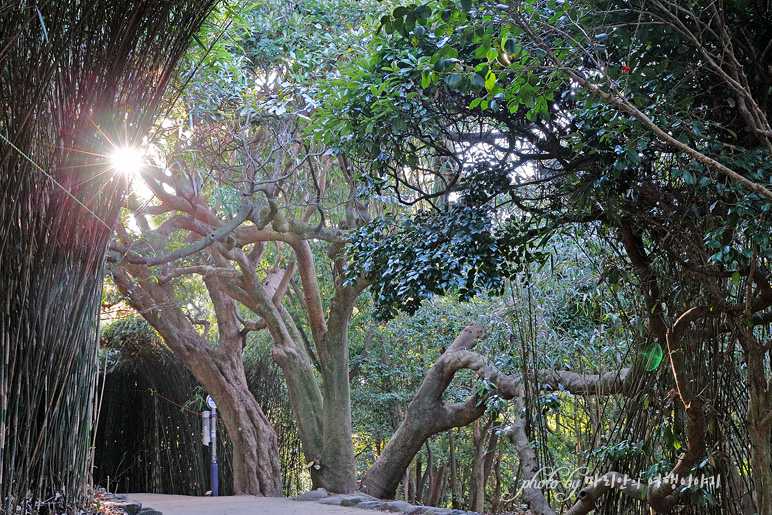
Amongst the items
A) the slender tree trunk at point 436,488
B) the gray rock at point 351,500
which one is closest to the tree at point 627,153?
the gray rock at point 351,500

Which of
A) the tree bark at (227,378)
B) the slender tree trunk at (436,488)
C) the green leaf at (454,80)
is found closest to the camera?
the green leaf at (454,80)

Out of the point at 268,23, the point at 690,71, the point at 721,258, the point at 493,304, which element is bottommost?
the point at 721,258

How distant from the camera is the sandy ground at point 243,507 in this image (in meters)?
4.52

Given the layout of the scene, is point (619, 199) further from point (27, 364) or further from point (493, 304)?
point (493, 304)

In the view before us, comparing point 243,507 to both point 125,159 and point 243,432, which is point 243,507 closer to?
point 243,432

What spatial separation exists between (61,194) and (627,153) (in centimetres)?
167

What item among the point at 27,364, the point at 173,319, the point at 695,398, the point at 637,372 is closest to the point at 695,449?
the point at 695,398

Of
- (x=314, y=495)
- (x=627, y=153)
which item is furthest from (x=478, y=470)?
(x=627, y=153)

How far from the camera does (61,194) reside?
182 cm

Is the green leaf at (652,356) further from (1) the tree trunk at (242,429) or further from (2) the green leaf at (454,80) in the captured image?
(1) the tree trunk at (242,429)

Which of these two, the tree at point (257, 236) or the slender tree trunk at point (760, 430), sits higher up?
the tree at point (257, 236)

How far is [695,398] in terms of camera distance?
5.60 feet

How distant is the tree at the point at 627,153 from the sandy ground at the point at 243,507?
2.24 meters

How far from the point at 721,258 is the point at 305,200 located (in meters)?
4.67
